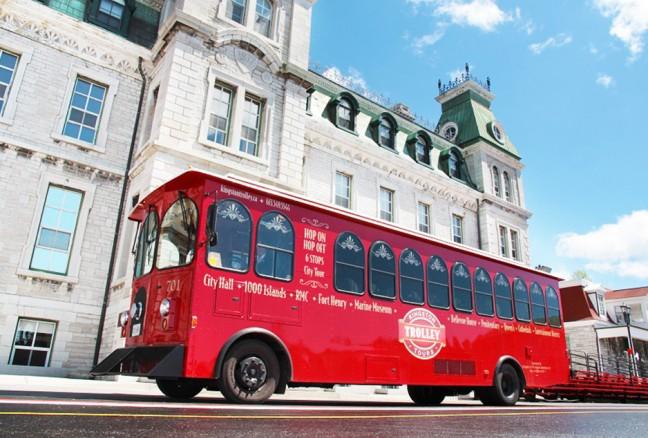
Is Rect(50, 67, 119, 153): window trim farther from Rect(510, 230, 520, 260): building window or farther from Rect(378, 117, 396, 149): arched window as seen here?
Rect(510, 230, 520, 260): building window

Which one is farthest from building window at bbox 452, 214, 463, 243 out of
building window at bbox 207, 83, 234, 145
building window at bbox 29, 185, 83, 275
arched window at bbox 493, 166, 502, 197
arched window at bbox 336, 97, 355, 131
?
building window at bbox 29, 185, 83, 275

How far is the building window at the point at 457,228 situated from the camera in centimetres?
2511

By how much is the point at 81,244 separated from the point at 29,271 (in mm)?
1576

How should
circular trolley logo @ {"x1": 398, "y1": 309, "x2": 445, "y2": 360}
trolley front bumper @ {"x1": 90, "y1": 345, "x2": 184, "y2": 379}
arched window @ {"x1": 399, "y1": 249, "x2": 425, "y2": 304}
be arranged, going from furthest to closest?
arched window @ {"x1": 399, "y1": 249, "x2": 425, "y2": 304}
circular trolley logo @ {"x1": 398, "y1": 309, "x2": 445, "y2": 360}
trolley front bumper @ {"x1": 90, "y1": 345, "x2": 184, "y2": 379}

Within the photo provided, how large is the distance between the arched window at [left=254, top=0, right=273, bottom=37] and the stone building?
0.17ft

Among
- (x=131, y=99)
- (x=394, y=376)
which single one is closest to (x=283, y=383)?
(x=394, y=376)

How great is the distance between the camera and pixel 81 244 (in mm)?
14141

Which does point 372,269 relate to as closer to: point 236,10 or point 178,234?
point 178,234

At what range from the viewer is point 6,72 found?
14148mm

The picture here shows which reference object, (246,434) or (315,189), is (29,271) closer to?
(315,189)

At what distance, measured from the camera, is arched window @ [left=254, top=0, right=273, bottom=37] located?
17594 millimetres

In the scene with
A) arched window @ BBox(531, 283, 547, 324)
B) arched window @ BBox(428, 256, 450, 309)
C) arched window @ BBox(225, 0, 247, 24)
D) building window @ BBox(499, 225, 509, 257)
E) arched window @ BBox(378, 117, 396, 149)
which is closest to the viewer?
arched window @ BBox(428, 256, 450, 309)

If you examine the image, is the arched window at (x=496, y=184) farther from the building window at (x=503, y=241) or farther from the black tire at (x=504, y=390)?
the black tire at (x=504, y=390)

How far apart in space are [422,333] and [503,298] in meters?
3.19
